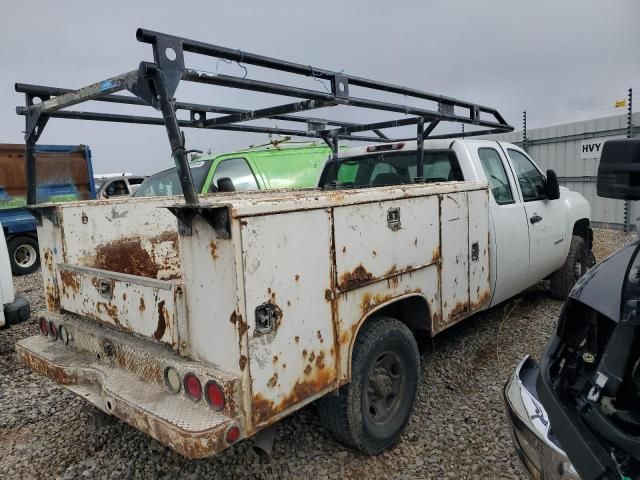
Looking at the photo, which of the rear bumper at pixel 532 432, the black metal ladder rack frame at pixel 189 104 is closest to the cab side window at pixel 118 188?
the black metal ladder rack frame at pixel 189 104

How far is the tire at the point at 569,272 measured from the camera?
572 centimetres

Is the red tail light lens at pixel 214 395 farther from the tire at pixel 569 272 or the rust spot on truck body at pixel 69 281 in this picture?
the tire at pixel 569 272

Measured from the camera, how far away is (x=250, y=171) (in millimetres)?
6996

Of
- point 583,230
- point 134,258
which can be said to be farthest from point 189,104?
point 583,230

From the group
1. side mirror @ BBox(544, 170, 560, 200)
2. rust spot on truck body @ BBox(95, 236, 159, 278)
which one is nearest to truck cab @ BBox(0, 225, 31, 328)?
rust spot on truck body @ BBox(95, 236, 159, 278)

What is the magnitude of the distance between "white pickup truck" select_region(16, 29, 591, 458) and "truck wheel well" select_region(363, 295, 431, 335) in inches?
0.4

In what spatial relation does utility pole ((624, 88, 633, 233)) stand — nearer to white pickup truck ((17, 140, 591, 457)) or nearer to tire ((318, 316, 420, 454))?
white pickup truck ((17, 140, 591, 457))

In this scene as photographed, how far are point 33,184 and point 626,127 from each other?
12.0 metres

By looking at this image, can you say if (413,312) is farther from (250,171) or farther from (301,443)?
(250,171)

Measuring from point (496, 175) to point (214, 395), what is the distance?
3459mm

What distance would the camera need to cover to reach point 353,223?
2639 millimetres

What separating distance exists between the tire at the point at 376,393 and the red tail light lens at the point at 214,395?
31.1 inches

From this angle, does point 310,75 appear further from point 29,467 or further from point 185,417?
point 29,467

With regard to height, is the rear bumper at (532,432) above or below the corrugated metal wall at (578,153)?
below
